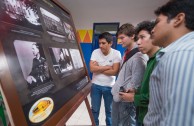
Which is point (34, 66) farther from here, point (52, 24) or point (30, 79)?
point (52, 24)

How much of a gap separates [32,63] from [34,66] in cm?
2

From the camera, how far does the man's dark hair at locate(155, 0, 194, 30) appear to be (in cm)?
72

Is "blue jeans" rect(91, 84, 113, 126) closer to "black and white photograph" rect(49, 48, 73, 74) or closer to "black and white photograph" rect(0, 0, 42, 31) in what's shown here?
"black and white photograph" rect(49, 48, 73, 74)

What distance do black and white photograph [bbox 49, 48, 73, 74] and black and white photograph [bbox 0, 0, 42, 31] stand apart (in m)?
0.16

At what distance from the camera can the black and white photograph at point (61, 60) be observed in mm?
903

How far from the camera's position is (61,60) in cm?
99

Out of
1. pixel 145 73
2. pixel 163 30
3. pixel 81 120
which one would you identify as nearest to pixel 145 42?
pixel 145 73

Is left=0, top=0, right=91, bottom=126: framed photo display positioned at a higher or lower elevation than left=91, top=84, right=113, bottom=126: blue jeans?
higher

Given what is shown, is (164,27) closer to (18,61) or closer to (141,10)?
(18,61)

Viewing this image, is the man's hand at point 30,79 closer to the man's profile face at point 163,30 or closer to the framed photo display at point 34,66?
the framed photo display at point 34,66

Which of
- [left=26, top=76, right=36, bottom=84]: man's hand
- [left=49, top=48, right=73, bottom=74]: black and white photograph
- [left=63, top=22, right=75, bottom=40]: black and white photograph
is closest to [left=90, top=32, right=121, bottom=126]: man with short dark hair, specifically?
[left=63, top=22, right=75, bottom=40]: black and white photograph

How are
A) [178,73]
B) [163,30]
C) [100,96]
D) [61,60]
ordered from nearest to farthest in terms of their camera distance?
[178,73], [163,30], [61,60], [100,96]

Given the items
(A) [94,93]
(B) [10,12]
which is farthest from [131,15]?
(B) [10,12]

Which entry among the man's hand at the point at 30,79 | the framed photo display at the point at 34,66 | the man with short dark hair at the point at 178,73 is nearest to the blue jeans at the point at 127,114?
the framed photo display at the point at 34,66
